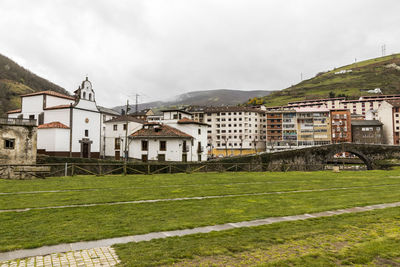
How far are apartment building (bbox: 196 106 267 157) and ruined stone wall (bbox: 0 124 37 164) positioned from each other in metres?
79.9

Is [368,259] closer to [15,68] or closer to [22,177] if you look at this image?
[22,177]

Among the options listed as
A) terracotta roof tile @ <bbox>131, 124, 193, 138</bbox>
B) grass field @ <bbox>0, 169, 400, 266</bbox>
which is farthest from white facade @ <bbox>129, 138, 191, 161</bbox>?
grass field @ <bbox>0, 169, 400, 266</bbox>

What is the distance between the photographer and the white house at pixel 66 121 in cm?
4247

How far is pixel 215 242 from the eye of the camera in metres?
7.39

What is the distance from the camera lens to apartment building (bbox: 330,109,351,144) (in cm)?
10650

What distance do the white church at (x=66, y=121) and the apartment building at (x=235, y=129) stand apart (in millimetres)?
66762

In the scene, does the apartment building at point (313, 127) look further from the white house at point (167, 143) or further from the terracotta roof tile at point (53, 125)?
the terracotta roof tile at point (53, 125)

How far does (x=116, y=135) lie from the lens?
5594 centimetres

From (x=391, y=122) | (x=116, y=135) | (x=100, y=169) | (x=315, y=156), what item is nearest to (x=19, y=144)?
(x=100, y=169)

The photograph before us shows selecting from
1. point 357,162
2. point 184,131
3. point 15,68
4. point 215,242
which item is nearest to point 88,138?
point 184,131

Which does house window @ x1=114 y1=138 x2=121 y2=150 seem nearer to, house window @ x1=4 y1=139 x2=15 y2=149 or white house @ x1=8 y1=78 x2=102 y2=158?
white house @ x1=8 y1=78 x2=102 y2=158

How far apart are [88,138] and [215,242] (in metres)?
44.5

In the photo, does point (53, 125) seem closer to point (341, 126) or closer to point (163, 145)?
point (163, 145)

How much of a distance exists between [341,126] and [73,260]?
11685 centimetres
